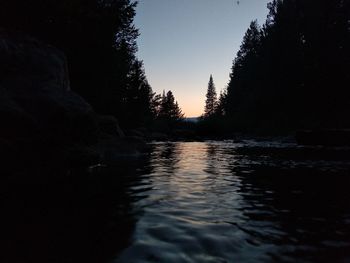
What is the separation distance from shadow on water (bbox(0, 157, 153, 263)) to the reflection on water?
29 cm

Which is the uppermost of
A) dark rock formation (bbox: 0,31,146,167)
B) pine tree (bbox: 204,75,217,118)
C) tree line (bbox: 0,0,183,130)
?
pine tree (bbox: 204,75,217,118)

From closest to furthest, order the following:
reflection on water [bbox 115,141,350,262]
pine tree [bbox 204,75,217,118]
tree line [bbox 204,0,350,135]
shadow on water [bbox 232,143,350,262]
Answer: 1. reflection on water [bbox 115,141,350,262]
2. shadow on water [bbox 232,143,350,262]
3. tree line [bbox 204,0,350,135]
4. pine tree [bbox 204,75,217,118]

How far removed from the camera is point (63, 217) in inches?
203

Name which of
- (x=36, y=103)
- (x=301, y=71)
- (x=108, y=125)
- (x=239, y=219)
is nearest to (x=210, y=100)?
(x=301, y=71)

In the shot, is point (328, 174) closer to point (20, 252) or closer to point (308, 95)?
point (20, 252)

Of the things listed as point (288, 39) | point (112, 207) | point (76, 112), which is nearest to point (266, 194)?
point (112, 207)

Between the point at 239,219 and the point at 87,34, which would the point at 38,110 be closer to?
the point at 239,219

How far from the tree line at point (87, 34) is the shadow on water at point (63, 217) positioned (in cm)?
895

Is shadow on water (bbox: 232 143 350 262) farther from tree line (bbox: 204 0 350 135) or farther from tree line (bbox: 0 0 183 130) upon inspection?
tree line (bbox: 204 0 350 135)

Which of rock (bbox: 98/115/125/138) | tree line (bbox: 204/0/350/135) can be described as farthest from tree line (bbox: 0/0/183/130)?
tree line (bbox: 204/0/350/135)

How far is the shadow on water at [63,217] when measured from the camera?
3.71 m

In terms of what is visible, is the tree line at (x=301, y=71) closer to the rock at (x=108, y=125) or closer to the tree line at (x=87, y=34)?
the tree line at (x=87, y=34)

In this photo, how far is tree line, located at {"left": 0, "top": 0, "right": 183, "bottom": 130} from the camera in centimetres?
1892

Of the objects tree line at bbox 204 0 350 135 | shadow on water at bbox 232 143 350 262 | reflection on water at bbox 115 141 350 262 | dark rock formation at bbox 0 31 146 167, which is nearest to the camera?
reflection on water at bbox 115 141 350 262
